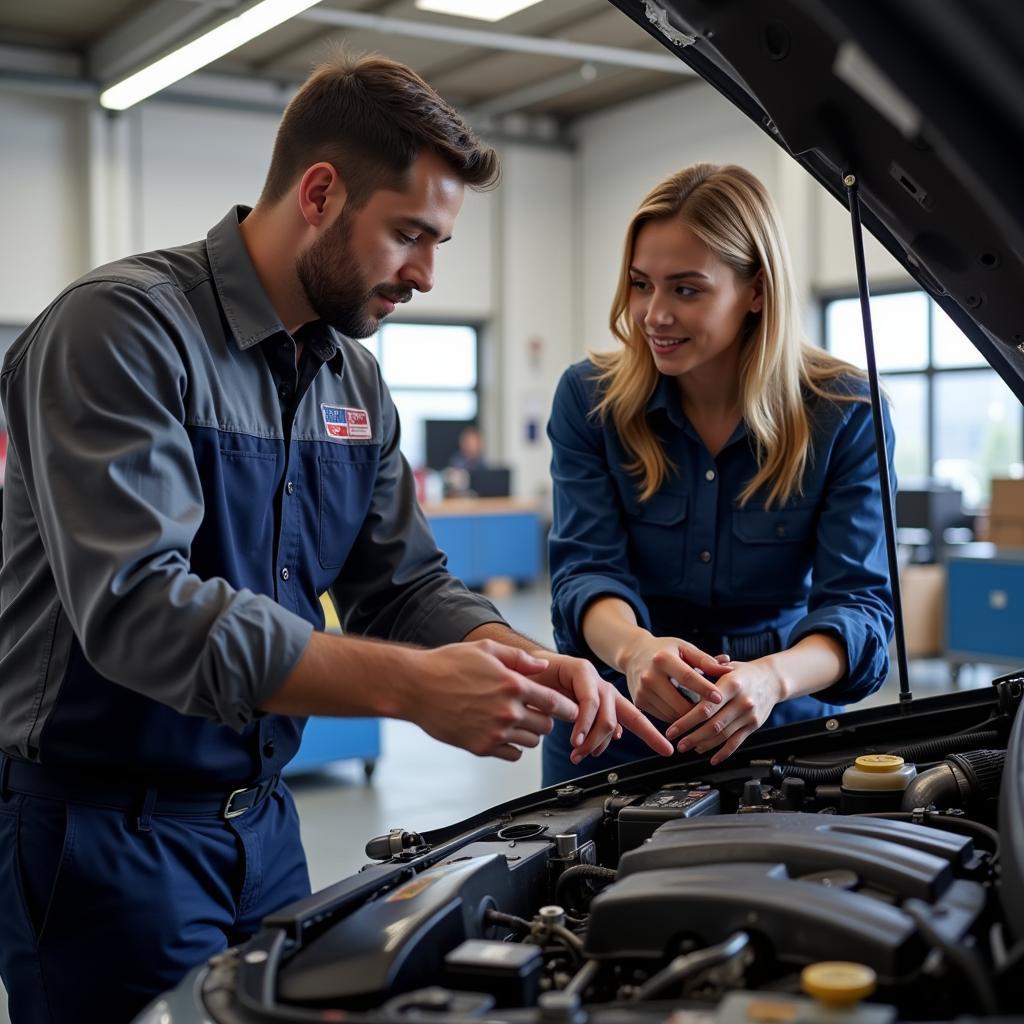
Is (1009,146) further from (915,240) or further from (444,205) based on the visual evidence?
(444,205)

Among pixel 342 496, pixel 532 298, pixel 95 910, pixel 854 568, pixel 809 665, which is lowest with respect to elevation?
pixel 95 910

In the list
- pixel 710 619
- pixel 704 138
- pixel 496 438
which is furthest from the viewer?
pixel 496 438

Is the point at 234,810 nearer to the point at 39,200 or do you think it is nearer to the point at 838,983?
the point at 838,983

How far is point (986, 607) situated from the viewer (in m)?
5.88

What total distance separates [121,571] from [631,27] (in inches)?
306

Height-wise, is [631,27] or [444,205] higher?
[631,27]

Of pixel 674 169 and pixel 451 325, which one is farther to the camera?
pixel 451 325

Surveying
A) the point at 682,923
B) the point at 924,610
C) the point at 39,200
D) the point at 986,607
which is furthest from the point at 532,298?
the point at 682,923

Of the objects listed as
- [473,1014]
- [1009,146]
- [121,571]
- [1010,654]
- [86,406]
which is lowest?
[1010,654]

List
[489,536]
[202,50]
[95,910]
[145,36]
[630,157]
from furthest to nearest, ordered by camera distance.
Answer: [630,157] → [489,536] → [145,36] → [202,50] → [95,910]

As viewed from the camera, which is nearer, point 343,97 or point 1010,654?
point 343,97

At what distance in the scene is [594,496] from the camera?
1918 millimetres

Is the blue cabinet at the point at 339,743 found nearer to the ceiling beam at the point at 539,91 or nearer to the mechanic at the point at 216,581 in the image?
the mechanic at the point at 216,581

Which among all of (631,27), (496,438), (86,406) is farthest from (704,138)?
(86,406)
